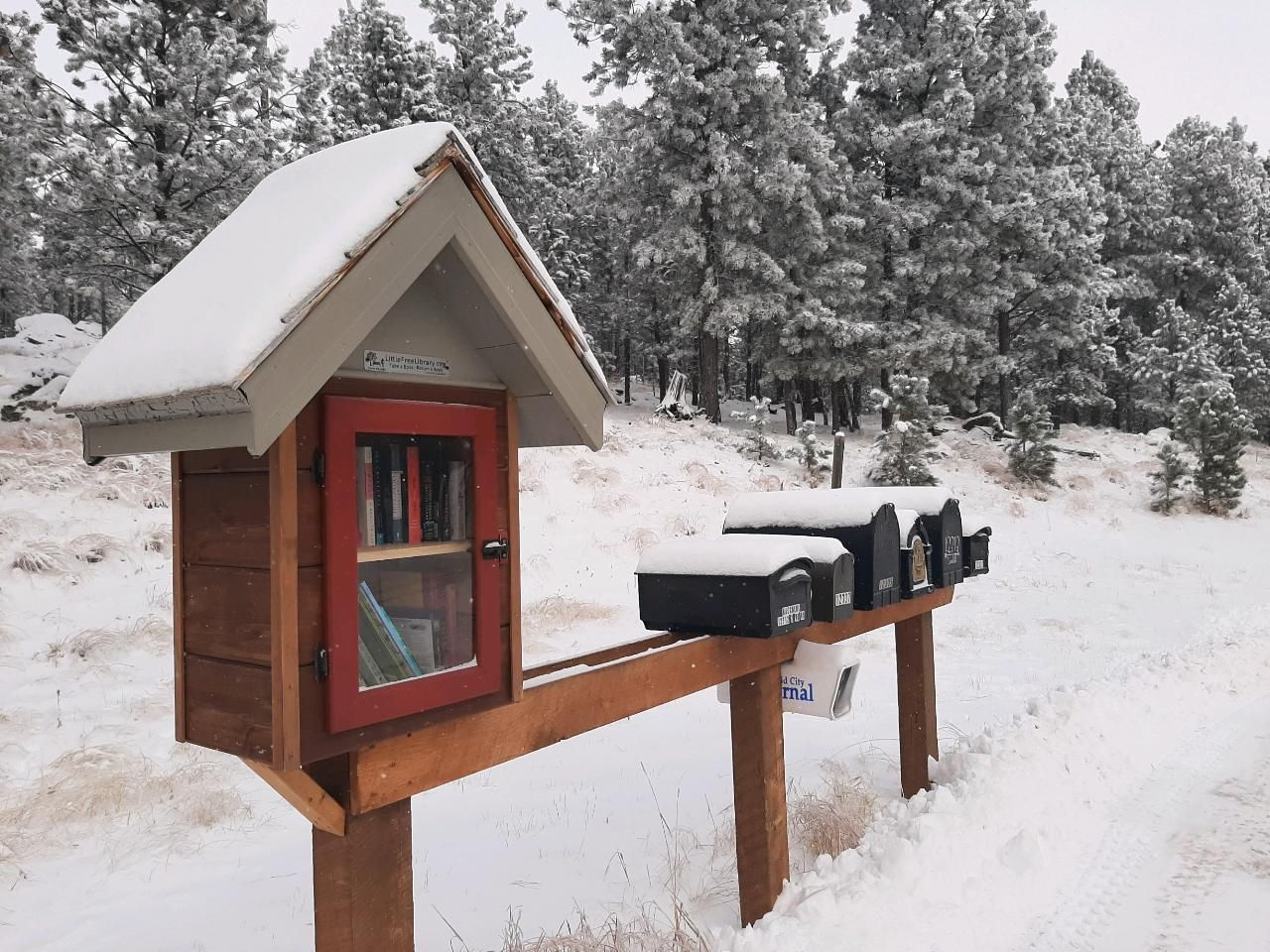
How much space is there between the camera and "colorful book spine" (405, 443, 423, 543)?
202 centimetres

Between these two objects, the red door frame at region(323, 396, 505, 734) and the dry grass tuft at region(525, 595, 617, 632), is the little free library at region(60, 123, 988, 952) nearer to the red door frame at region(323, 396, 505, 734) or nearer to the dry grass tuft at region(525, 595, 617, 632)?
the red door frame at region(323, 396, 505, 734)

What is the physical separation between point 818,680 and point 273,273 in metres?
2.43

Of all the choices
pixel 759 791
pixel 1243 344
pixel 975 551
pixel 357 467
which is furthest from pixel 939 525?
pixel 1243 344

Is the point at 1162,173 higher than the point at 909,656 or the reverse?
higher

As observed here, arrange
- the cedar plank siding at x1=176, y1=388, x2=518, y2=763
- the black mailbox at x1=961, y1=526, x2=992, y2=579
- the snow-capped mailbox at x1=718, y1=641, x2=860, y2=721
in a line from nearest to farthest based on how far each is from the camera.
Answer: the cedar plank siding at x1=176, y1=388, x2=518, y2=763 < the snow-capped mailbox at x1=718, y1=641, x2=860, y2=721 < the black mailbox at x1=961, y1=526, x2=992, y2=579

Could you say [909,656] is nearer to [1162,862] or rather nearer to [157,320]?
[1162,862]

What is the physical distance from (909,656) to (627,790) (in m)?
1.64

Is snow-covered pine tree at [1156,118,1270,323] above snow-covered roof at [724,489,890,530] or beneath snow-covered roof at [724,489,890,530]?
above

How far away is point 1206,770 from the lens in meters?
4.43

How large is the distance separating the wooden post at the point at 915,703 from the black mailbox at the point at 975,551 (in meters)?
0.34

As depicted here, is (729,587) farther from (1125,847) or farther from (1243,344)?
(1243,344)

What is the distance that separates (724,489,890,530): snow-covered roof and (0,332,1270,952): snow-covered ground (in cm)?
128

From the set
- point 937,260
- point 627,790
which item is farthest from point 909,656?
point 937,260

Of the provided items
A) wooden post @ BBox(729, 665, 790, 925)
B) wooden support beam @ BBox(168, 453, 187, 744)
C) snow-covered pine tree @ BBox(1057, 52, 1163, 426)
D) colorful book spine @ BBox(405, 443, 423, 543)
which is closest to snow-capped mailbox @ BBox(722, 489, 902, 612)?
wooden post @ BBox(729, 665, 790, 925)
